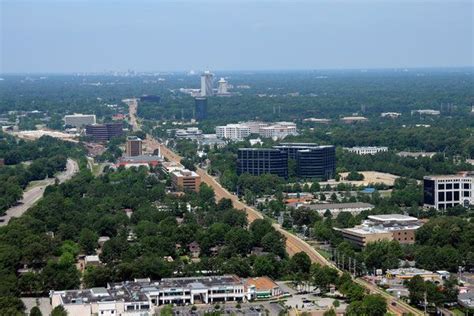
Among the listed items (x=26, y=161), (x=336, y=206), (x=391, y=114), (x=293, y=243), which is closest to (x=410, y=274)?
(x=293, y=243)

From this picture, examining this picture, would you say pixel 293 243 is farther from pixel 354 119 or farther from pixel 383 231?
pixel 354 119

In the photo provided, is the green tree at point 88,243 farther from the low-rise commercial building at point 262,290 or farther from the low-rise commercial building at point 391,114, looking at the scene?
the low-rise commercial building at point 391,114

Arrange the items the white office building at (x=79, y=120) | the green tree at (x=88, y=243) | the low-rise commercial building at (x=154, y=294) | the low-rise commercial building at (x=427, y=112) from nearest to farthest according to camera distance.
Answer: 1. the low-rise commercial building at (x=154, y=294)
2. the green tree at (x=88, y=243)
3. the white office building at (x=79, y=120)
4. the low-rise commercial building at (x=427, y=112)

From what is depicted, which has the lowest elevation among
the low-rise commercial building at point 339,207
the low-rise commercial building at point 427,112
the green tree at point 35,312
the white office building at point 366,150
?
the low-rise commercial building at point 427,112

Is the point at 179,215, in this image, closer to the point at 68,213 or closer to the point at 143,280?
the point at 68,213

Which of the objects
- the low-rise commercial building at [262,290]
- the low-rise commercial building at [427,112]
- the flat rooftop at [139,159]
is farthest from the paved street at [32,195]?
the low-rise commercial building at [427,112]

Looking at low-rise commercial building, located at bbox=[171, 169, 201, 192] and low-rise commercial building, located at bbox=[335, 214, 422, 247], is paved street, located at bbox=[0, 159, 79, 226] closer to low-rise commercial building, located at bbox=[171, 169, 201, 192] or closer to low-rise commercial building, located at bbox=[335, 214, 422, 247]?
low-rise commercial building, located at bbox=[171, 169, 201, 192]

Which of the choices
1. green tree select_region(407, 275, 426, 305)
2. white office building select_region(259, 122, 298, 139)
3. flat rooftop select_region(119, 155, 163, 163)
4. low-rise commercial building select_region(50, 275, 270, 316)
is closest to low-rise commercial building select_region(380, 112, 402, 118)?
white office building select_region(259, 122, 298, 139)
